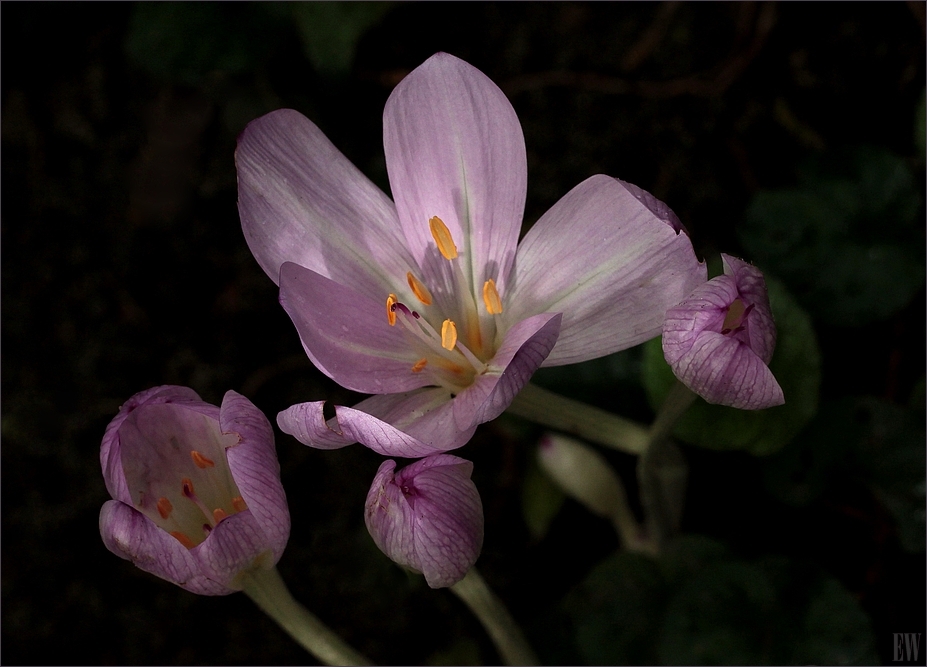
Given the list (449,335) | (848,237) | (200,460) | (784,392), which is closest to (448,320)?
(449,335)

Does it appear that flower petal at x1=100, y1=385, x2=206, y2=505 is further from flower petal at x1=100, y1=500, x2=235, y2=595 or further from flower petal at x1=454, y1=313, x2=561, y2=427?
flower petal at x1=454, y1=313, x2=561, y2=427

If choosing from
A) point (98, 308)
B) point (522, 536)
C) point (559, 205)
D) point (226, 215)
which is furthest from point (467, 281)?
point (98, 308)

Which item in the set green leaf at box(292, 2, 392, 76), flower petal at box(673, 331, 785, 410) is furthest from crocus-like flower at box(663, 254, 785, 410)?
green leaf at box(292, 2, 392, 76)

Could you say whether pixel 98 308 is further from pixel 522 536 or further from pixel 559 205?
pixel 559 205

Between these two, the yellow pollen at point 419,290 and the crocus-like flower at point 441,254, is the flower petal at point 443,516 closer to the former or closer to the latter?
the crocus-like flower at point 441,254

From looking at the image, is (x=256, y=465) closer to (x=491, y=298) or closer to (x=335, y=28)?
(x=491, y=298)

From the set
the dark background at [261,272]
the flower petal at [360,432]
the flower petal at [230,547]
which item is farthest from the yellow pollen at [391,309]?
the dark background at [261,272]

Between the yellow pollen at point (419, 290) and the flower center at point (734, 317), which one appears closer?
the flower center at point (734, 317)
